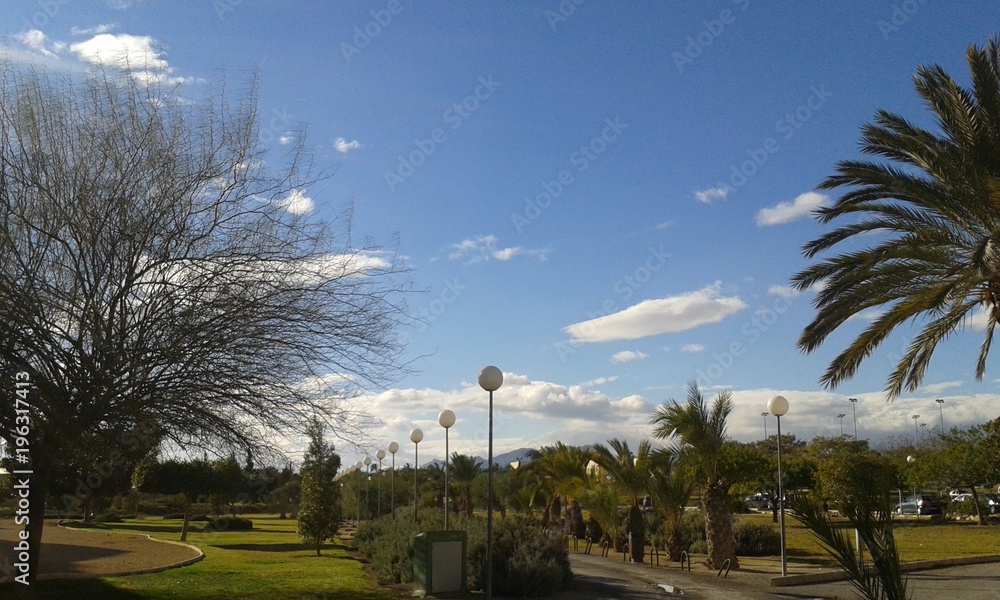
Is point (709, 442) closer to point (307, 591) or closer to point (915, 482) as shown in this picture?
point (307, 591)

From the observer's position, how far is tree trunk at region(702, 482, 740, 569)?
63.9ft

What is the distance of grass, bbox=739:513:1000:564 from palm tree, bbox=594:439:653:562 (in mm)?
4310

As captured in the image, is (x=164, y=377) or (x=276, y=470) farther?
(x=276, y=470)

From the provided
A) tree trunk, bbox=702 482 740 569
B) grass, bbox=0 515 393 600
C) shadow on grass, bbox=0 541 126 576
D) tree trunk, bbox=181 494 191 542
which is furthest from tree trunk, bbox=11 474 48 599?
tree trunk, bbox=181 494 191 542

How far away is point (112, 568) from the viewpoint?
1927 centimetres

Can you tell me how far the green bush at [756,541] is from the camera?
80.8ft

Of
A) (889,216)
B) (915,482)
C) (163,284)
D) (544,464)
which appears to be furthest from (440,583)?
(915,482)

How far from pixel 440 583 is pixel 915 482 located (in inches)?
1338

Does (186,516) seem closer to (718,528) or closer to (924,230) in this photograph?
(718,528)

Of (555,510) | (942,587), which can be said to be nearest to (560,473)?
(555,510)

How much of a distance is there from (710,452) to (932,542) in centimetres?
1160

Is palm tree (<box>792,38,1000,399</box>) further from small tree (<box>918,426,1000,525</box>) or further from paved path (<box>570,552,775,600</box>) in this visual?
small tree (<box>918,426,1000,525</box>)

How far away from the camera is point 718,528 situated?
64.5 ft

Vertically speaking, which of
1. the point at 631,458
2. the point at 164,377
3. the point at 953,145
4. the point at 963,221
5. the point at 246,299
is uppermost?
the point at 953,145
